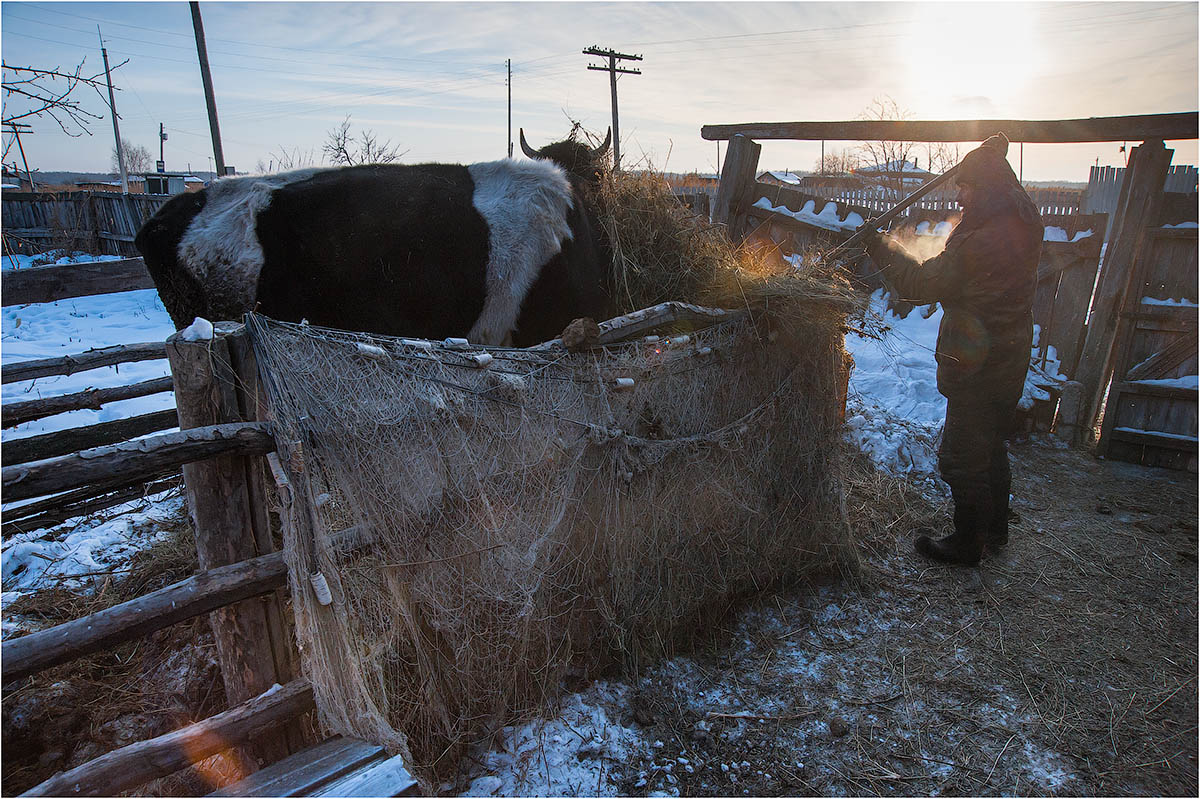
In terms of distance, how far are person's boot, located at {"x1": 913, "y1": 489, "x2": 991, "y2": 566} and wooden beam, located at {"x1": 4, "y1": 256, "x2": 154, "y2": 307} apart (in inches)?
218

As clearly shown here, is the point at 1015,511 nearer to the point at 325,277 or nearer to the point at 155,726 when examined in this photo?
the point at 325,277

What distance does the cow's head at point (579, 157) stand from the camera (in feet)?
15.8

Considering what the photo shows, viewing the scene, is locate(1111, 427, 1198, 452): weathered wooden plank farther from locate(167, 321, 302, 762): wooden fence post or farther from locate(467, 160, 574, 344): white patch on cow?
locate(167, 321, 302, 762): wooden fence post

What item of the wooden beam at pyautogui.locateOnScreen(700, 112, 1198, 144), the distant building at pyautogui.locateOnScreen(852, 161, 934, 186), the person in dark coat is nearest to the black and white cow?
the person in dark coat

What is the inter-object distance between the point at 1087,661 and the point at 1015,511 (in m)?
1.84

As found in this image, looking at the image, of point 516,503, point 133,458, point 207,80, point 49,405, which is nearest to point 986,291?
point 516,503

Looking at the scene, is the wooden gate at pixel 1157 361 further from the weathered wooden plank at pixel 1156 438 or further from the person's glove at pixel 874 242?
the person's glove at pixel 874 242

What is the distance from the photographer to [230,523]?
87.4 inches

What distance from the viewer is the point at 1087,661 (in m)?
3.21

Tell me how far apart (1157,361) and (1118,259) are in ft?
3.17

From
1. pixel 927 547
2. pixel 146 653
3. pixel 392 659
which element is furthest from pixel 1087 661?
pixel 146 653

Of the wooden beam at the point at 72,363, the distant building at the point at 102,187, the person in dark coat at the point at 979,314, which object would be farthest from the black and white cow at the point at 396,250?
the distant building at the point at 102,187

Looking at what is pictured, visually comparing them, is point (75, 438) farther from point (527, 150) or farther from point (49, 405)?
point (527, 150)

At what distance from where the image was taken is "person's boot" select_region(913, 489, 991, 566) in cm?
396
